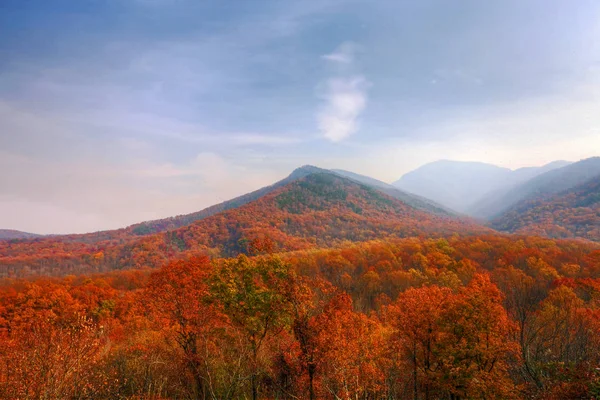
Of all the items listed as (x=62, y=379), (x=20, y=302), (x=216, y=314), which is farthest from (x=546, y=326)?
(x=20, y=302)

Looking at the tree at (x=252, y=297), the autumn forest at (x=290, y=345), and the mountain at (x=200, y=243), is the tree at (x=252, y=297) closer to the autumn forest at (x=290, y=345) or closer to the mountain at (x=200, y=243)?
the autumn forest at (x=290, y=345)

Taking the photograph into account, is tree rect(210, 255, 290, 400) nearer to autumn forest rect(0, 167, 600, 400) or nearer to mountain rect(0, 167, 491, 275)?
autumn forest rect(0, 167, 600, 400)

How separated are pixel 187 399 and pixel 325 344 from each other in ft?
47.9

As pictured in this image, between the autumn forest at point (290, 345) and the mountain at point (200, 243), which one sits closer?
the autumn forest at point (290, 345)

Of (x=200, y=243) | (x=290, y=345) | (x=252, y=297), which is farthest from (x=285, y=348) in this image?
(x=200, y=243)

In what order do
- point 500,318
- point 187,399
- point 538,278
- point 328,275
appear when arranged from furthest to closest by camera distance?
1. point 328,275
2. point 538,278
3. point 187,399
4. point 500,318

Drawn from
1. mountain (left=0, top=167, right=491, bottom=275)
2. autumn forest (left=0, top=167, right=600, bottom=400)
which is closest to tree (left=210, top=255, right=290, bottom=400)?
autumn forest (left=0, top=167, right=600, bottom=400)

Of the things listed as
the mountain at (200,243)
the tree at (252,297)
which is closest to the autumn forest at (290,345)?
the tree at (252,297)

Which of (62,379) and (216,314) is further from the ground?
(62,379)

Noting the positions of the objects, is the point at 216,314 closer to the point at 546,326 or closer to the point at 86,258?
the point at 546,326

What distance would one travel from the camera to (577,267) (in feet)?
228

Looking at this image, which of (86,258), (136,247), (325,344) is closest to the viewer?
(325,344)

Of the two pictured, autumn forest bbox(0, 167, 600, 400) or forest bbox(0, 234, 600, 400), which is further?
autumn forest bbox(0, 167, 600, 400)

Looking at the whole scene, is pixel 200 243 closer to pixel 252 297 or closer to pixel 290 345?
pixel 252 297
